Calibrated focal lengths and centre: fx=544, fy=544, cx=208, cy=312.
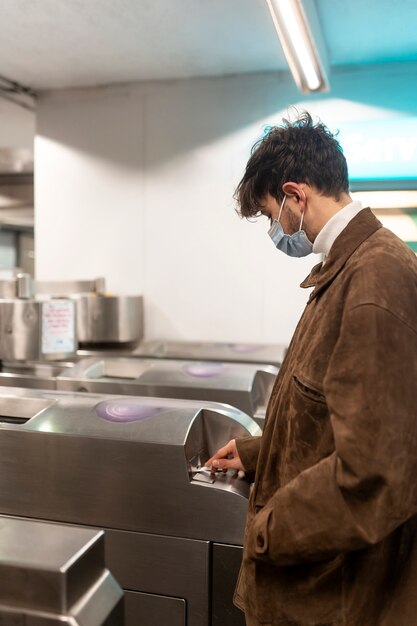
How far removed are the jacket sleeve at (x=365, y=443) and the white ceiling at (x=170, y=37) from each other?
154cm

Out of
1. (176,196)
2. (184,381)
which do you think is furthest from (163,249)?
(184,381)

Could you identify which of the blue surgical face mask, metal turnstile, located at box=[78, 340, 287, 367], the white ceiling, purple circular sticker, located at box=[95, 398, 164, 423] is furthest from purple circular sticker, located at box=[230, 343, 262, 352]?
the blue surgical face mask

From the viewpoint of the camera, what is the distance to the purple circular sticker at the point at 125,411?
123 cm

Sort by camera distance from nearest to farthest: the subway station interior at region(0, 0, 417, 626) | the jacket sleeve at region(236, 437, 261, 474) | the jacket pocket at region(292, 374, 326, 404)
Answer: the jacket pocket at region(292, 374, 326, 404)
the jacket sleeve at region(236, 437, 261, 474)
the subway station interior at region(0, 0, 417, 626)

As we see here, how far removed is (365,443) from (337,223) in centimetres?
34

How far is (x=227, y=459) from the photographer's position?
1101mm

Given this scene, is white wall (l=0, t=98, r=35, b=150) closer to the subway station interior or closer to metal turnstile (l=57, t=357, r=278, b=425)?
the subway station interior

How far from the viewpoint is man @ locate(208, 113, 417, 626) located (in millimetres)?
650

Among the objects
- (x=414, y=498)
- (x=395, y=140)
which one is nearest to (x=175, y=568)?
(x=414, y=498)

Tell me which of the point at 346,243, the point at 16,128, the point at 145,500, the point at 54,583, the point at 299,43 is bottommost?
the point at 145,500

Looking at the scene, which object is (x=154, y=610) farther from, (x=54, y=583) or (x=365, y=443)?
(x=365, y=443)

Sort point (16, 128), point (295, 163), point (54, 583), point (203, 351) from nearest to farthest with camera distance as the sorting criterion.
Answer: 1. point (54, 583)
2. point (295, 163)
3. point (203, 351)
4. point (16, 128)

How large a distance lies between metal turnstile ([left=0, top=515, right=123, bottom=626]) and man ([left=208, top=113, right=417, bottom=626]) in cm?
22

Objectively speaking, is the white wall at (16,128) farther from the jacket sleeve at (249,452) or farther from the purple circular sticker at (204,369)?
the jacket sleeve at (249,452)
